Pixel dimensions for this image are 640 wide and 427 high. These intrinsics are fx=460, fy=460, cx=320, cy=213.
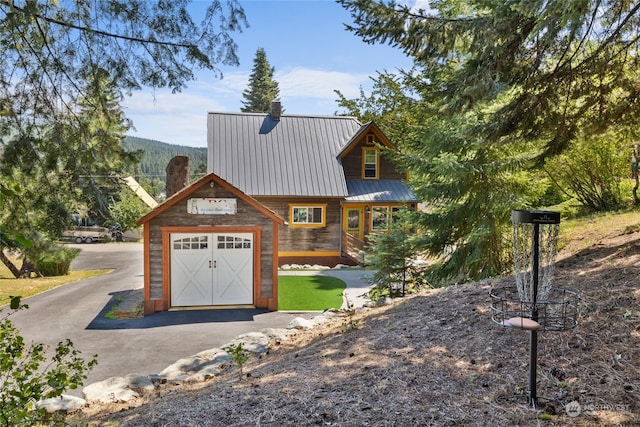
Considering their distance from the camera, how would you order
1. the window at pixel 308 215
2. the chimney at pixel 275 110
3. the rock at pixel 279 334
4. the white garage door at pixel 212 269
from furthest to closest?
1. the chimney at pixel 275 110
2. the window at pixel 308 215
3. the white garage door at pixel 212 269
4. the rock at pixel 279 334

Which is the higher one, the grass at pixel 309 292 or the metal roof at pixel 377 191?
the metal roof at pixel 377 191

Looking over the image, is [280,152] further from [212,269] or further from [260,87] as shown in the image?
[260,87]

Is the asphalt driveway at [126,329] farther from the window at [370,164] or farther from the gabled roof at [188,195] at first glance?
the window at [370,164]

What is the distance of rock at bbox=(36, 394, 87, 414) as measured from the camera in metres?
5.31

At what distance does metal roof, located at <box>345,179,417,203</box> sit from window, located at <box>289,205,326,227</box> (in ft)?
4.24

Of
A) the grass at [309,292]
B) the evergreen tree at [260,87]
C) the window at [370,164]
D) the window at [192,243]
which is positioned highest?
the evergreen tree at [260,87]

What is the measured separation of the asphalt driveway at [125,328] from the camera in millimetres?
8023

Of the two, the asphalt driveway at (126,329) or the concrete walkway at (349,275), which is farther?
the concrete walkway at (349,275)

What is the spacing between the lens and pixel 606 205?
13008 millimetres

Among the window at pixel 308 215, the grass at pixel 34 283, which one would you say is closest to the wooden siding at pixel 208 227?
the grass at pixel 34 283

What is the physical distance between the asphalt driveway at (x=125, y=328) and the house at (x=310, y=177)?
16.0 feet

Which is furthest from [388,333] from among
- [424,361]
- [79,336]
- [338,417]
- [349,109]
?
[349,109]

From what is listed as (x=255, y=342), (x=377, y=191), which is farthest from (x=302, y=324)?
(x=377, y=191)

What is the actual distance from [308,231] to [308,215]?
673mm
